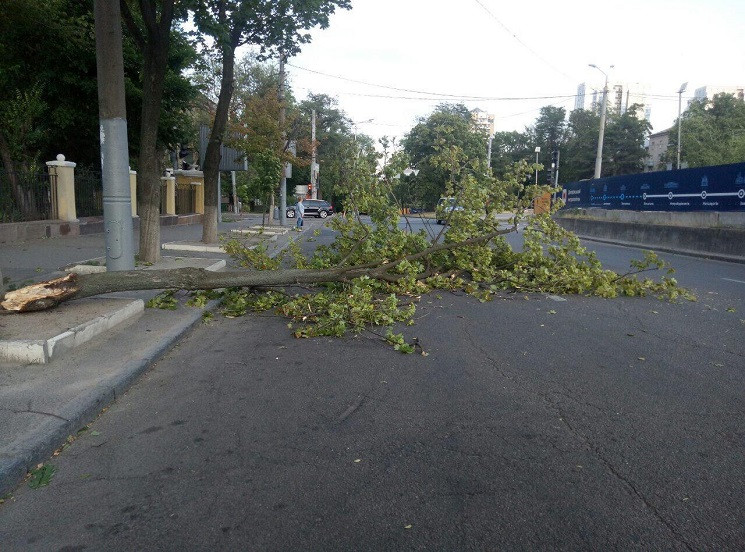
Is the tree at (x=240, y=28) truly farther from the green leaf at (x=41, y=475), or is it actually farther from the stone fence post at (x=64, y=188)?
the green leaf at (x=41, y=475)

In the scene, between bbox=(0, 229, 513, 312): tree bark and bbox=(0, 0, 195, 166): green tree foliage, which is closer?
bbox=(0, 229, 513, 312): tree bark

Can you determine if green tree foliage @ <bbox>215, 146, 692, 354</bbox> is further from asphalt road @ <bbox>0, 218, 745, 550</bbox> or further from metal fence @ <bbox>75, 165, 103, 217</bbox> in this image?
metal fence @ <bbox>75, 165, 103, 217</bbox>

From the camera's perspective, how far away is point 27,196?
1758cm

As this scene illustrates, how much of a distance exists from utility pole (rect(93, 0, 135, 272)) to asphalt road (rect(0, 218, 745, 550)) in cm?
255

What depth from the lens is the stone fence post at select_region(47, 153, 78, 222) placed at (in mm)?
18844

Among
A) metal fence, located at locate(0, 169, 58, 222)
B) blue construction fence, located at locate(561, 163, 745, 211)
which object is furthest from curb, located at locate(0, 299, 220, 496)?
blue construction fence, located at locate(561, 163, 745, 211)

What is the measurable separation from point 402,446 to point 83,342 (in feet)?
12.1

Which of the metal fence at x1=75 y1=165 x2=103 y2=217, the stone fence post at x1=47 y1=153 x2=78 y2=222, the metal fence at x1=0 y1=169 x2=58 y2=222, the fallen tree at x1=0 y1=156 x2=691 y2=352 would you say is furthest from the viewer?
the metal fence at x1=75 y1=165 x2=103 y2=217

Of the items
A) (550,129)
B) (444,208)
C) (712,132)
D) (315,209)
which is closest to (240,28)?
(444,208)

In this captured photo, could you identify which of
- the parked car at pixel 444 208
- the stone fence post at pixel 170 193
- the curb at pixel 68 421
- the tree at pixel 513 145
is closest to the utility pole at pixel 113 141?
the curb at pixel 68 421

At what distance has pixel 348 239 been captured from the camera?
11172 mm

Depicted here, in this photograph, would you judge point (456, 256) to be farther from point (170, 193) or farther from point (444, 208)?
point (170, 193)

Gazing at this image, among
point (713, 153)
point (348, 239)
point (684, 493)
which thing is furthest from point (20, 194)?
point (713, 153)

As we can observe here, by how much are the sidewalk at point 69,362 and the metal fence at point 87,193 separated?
1246 cm
